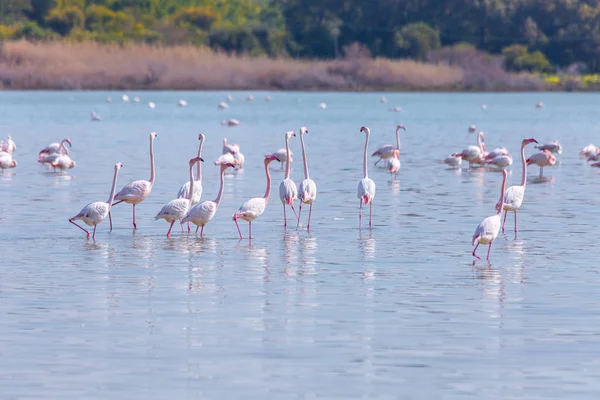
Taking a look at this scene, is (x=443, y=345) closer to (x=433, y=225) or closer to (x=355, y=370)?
(x=355, y=370)

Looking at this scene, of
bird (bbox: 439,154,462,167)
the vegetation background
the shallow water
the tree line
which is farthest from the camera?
the tree line

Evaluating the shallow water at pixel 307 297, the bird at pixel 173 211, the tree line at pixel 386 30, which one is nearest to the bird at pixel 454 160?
the shallow water at pixel 307 297

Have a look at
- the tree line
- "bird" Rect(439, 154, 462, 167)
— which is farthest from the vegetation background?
"bird" Rect(439, 154, 462, 167)

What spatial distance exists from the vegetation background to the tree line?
68mm

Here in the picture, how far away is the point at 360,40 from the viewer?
301 ft

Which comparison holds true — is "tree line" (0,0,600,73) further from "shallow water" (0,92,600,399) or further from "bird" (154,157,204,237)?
"bird" (154,157,204,237)

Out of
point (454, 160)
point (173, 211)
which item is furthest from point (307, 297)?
point (454, 160)

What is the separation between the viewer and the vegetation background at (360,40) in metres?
77.4

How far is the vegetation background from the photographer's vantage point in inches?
3046

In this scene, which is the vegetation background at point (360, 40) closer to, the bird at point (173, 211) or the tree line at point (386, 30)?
the tree line at point (386, 30)

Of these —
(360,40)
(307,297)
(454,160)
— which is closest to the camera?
(307,297)

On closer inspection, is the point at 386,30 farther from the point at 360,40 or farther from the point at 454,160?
the point at 454,160

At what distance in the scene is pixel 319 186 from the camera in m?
22.5

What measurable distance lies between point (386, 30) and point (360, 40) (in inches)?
75.2
